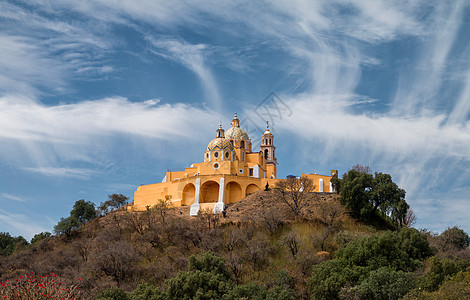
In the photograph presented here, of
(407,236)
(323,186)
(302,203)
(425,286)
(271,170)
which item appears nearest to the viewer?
(425,286)

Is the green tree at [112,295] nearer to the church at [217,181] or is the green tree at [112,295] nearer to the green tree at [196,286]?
the green tree at [196,286]

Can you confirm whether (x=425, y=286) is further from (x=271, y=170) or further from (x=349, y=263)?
(x=271, y=170)

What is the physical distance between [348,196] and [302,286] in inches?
517

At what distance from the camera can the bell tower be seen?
6339 centimetres

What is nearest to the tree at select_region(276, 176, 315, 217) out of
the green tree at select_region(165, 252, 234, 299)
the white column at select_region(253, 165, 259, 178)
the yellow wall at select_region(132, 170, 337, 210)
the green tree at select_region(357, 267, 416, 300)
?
the yellow wall at select_region(132, 170, 337, 210)

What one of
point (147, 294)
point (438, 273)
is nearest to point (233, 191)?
point (147, 294)

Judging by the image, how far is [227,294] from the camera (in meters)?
33.6

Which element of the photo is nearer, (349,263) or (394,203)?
(349,263)

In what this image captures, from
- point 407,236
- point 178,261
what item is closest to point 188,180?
point 178,261

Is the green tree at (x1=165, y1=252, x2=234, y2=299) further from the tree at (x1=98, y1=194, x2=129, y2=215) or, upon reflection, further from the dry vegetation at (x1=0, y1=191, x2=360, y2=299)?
the tree at (x1=98, y1=194, x2=129, y2=215)

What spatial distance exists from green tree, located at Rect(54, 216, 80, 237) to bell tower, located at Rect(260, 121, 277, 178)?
21935 millimetres

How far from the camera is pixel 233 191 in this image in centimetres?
5700

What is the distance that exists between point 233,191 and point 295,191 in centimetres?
848

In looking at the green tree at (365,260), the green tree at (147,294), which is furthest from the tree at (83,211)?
the green tree at (365,260)
